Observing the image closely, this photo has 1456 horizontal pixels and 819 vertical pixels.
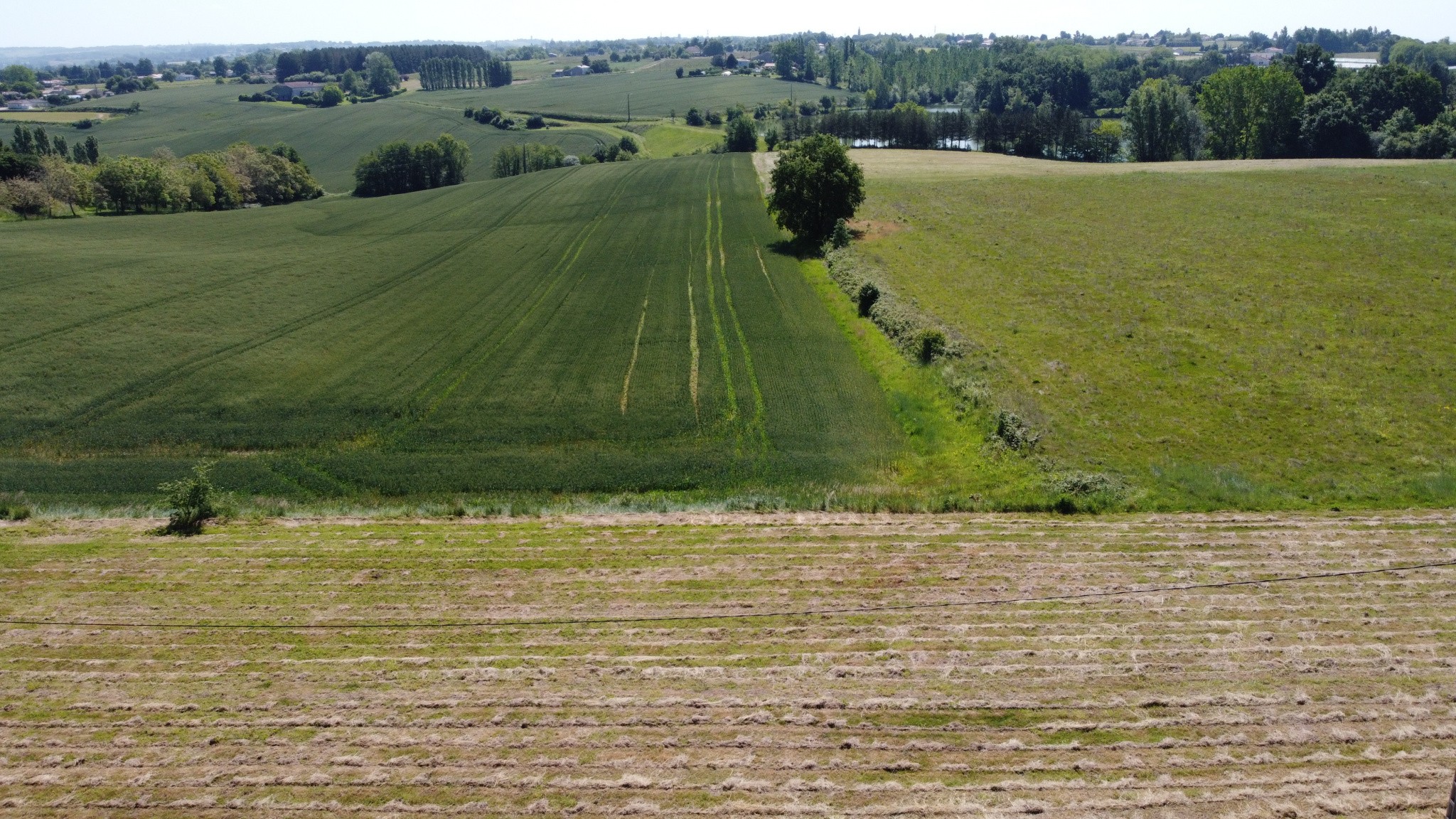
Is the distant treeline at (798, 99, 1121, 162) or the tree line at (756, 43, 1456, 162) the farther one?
the distant treeline at (798, 99, 1121, 162)

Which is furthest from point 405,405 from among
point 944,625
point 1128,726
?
point 1128,726

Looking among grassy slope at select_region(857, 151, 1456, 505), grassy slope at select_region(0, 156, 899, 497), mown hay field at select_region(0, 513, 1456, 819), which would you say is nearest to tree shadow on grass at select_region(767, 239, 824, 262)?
grassy slope at select_region(0, 156, 899, 497)

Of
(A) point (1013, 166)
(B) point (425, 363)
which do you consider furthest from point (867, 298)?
(A) point (1013, 166)

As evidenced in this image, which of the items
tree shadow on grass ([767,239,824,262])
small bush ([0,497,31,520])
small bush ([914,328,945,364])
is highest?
tree shadow on grass ([767,239,824,262])

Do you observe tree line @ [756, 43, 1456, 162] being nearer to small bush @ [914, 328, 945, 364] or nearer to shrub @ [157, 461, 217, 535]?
small bush @ [914, 328, 945, 364]

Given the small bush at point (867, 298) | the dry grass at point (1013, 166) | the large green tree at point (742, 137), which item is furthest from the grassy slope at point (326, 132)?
the small bush at point (867, 298)

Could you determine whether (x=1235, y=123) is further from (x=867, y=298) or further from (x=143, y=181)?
(x=143, y=181)

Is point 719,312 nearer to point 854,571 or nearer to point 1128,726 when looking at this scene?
point 854,571
